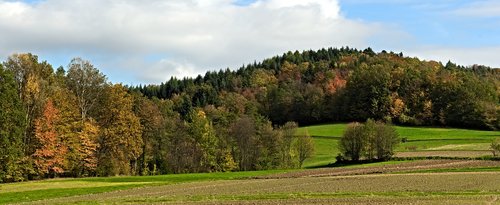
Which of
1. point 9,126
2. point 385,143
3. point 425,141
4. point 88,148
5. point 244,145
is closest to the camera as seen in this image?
point 9,126

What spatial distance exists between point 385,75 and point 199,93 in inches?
2324

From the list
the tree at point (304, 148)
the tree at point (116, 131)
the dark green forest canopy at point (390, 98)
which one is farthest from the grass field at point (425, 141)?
the tree at point (116, 131)

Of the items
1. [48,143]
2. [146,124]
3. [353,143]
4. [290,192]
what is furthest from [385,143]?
[290,192]

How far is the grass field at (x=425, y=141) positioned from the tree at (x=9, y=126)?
52.7 m

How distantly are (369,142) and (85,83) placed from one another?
45.3m

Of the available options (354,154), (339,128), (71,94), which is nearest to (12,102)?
(71,94)

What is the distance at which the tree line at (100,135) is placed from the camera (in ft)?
219

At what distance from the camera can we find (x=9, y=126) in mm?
62188

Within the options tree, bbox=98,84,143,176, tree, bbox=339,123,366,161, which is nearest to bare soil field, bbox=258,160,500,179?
tree, bbox=339,123,366,161

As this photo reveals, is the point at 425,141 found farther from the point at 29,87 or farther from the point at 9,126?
the point at 9,126

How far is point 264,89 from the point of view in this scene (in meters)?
192

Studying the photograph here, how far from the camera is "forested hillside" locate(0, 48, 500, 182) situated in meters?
69.7

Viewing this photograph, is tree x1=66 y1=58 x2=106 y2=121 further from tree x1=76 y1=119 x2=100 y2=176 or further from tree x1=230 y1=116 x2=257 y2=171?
tree x1=230 y1=116 x2=257 y2=171

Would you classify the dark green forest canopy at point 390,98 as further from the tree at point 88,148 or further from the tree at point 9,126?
the tree at point 9,126
